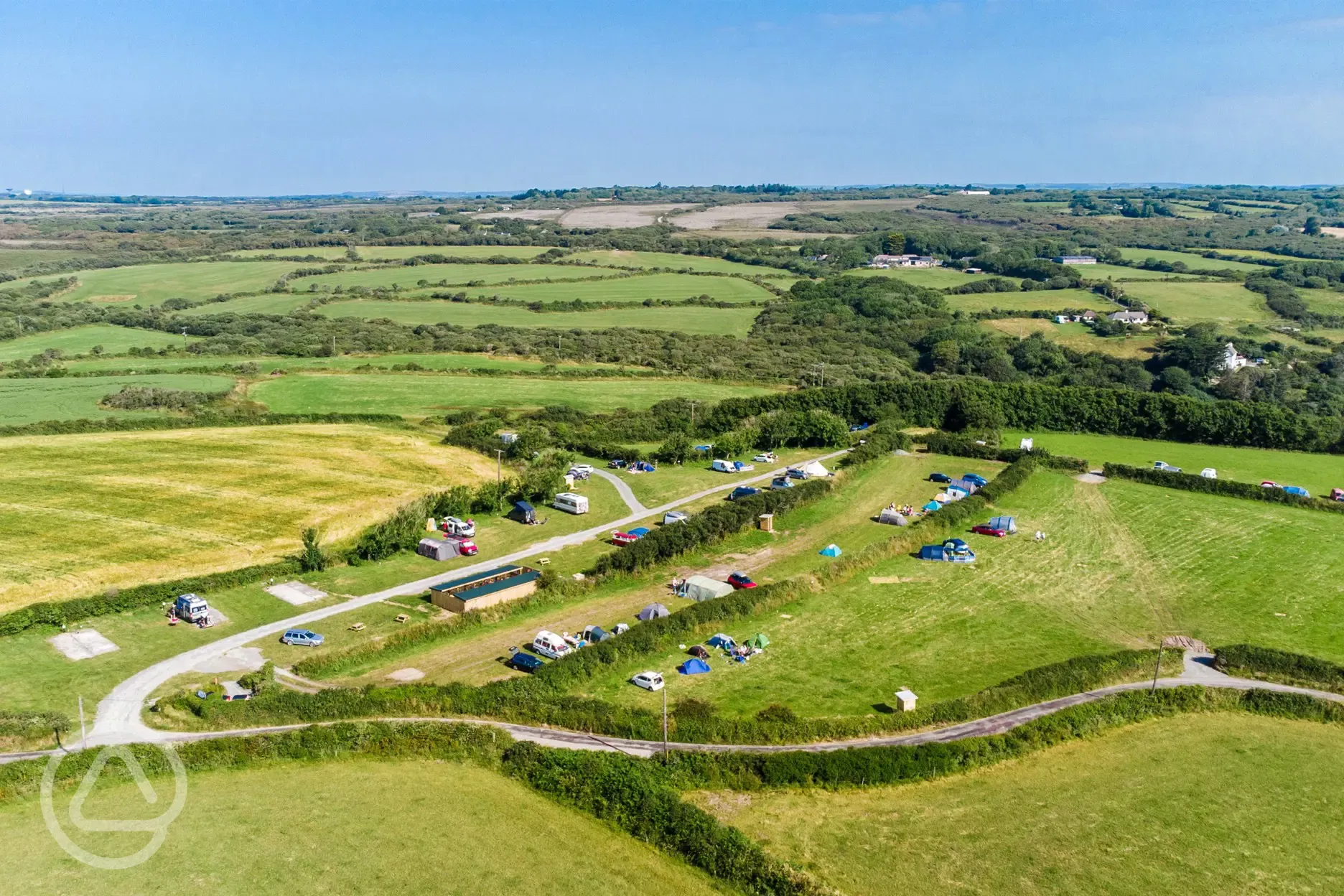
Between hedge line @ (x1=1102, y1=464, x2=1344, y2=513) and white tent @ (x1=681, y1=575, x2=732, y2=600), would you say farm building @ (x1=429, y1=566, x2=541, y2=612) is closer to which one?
white tent @ (x1=681, y1=575, x2=732, y2=600)

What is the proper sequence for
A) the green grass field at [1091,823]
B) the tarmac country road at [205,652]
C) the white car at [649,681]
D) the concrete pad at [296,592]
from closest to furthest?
the green grass field at [1091,823] < the tarmac country road at [205,652] < the white car at [649,681] < the concrete pad at [296,592]

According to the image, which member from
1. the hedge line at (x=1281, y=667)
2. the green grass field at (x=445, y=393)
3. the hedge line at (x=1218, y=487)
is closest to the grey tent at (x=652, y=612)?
the hedge line at (x=1281, y=667)

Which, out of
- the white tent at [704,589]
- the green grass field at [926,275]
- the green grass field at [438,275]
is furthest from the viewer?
the green grass field at [926,275]

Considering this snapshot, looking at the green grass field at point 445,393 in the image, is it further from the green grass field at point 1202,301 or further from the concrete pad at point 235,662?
the green grass field at point 1202,301

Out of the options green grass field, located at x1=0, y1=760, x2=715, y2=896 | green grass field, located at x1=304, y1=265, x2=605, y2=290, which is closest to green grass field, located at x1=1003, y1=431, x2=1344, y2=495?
green grass field, located at x1=0, y1=760, x2=715, y2=896

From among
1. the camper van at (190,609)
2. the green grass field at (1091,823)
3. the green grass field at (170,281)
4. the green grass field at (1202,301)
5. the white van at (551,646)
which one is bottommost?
the green grass field at (1091,823)

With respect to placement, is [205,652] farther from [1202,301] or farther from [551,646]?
[1202,301]
